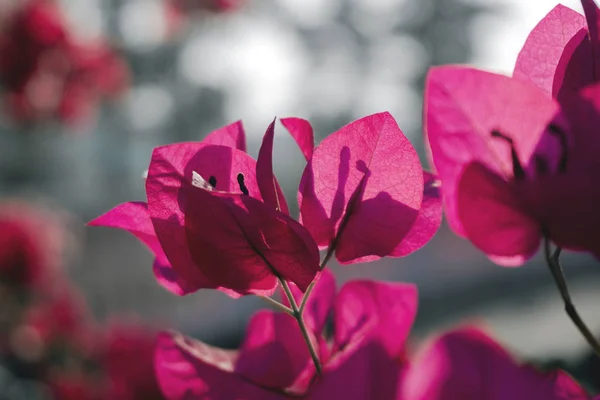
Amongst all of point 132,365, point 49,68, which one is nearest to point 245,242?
point 132,365

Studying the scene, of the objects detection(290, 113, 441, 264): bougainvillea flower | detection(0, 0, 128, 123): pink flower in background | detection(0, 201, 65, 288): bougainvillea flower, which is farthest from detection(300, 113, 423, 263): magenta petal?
detection(0, 0, 128, 123): pink flower in background

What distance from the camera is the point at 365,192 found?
0.24 meters

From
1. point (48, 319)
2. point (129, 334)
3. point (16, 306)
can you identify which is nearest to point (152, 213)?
point (129, 334)

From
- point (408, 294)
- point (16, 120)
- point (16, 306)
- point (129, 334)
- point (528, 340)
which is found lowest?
point (528, 340)

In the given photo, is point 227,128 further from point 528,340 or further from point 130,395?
point 528,340

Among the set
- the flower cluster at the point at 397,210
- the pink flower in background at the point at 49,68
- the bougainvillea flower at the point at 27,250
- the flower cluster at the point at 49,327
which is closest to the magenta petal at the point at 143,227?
the flower cluster at the point at 397,210

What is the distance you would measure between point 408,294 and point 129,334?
69 centimetres

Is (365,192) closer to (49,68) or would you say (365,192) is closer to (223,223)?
(223,223)

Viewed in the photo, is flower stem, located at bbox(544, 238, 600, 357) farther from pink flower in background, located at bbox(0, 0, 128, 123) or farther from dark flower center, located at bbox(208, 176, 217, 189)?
pink flower in background, located at bbox(0, 0, 128, 123)

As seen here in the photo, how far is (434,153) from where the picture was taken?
0.22 meters

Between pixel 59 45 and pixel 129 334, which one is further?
pixel 59 45

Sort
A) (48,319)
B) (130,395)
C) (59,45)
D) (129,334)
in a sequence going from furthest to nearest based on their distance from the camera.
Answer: (59,45) < (48,319) < (129,334) < (130,395)

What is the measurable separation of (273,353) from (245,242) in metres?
0.08

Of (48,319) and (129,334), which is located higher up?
(129,334)
